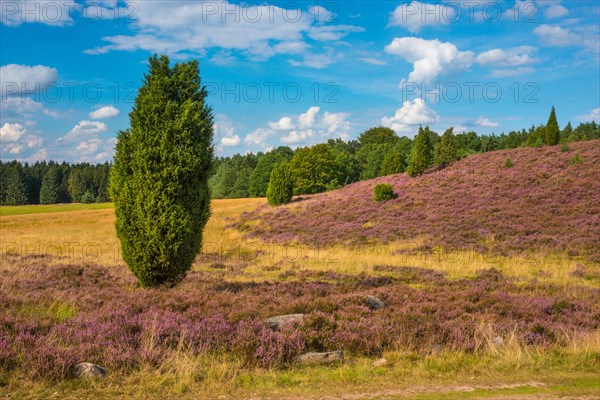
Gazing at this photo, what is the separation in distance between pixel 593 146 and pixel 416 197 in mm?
21667

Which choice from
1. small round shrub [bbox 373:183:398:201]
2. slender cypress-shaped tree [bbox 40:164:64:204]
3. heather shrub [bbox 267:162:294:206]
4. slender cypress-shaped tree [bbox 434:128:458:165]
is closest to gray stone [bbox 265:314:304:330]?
small round shrub [bbox 373:183:398:201]

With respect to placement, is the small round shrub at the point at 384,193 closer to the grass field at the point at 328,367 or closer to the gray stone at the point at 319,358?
the grass field at the point at 328,367

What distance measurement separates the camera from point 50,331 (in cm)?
883

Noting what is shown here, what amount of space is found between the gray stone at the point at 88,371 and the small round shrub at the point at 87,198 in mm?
125750

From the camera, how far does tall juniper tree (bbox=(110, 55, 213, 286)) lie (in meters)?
14.0

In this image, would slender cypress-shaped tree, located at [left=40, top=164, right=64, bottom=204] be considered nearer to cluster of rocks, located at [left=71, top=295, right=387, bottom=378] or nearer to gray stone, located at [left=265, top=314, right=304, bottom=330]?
gray stone, located at [left=265, top=314, right=304, bottom=330]

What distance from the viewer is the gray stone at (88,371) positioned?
6.97m

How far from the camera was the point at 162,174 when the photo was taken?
14.0 metres

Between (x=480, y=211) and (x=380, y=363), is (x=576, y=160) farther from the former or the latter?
(x=380, y=363)

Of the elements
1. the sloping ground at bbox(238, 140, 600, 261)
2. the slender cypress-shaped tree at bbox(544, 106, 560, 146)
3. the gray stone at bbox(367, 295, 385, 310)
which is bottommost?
the gray stone at bbox(367, 295, 385, 310)

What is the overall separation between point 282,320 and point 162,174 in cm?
650

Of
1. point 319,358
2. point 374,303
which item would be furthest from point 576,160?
point 319,358

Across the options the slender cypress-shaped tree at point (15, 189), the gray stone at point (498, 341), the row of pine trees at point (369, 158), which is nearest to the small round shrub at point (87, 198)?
the slender cypress-shaped tree at point (15, 189)

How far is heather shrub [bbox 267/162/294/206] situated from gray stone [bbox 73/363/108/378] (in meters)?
48.7
